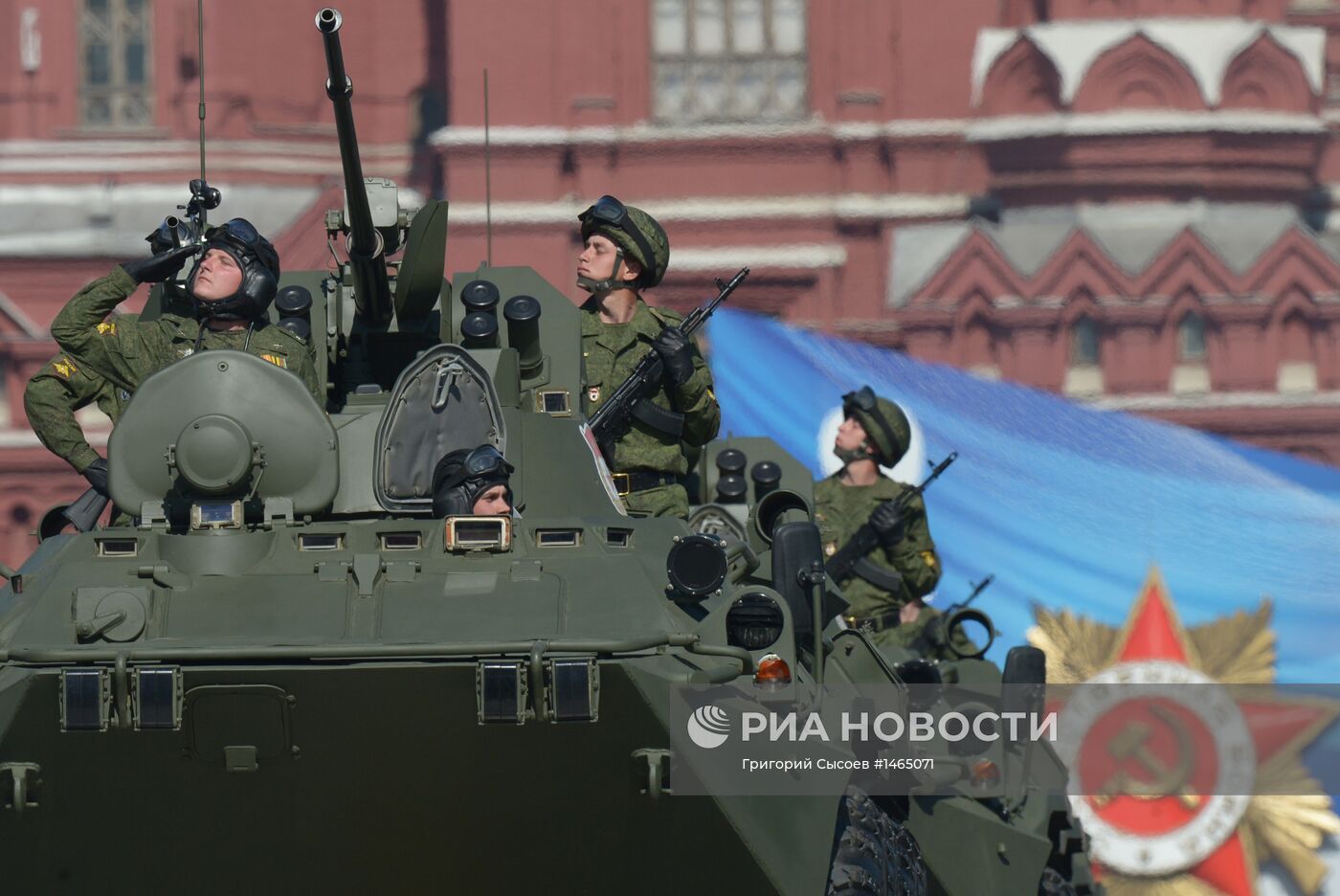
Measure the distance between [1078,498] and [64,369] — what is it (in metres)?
15.4

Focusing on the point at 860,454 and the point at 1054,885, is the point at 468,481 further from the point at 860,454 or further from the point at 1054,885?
the point at 860,454

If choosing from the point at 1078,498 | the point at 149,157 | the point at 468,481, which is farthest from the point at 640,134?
Answer: the point at 468,481

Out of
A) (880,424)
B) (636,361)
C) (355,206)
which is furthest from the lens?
(880,424)

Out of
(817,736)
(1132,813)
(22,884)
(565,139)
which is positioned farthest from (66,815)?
(565,139)

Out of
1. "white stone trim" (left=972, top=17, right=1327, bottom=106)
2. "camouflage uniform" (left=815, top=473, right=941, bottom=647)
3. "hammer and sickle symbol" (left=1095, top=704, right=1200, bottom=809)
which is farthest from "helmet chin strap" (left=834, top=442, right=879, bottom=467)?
"white stone trim" (left=972, top=17, right=1327, bottom=106)

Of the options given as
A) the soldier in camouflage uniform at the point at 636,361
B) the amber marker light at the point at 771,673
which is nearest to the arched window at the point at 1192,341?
the soldier in camouflage uniform at the point at 636,361

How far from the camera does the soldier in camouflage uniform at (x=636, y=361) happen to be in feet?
45.2

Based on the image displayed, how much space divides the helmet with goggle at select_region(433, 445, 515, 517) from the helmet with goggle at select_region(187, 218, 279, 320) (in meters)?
1.24

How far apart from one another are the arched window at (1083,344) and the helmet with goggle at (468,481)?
76.2 feet

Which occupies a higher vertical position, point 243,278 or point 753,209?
point 753,209

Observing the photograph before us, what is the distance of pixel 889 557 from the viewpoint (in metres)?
17.2

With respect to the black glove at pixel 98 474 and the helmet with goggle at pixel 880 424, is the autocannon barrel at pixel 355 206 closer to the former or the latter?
the black glove at pixel 98 474

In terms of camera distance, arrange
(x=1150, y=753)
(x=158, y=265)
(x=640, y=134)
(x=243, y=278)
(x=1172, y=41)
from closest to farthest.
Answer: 1. (x=243, y=278)
2. (x=158, y=265)
3. (x=1150, y=753)
4. (x=1172, y=41)
5. (x=640, y=134)

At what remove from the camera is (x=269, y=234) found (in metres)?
35.1
